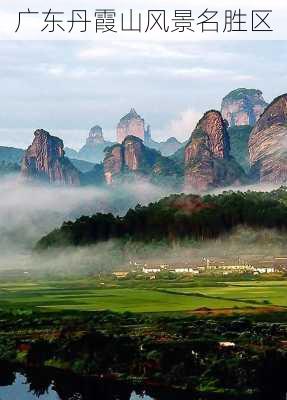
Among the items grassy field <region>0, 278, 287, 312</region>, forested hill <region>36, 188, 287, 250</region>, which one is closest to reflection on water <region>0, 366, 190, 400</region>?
grassy field <region>0, 278, 287, 312</region>

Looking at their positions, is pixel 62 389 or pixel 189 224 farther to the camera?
pixel 189 224

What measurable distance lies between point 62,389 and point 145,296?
45704mm

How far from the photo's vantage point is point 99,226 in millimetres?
198875

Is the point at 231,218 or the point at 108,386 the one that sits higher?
the point at 231,218

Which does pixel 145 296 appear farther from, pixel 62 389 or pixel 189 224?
pixel 189 224

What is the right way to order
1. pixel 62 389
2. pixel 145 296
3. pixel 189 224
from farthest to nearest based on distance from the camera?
1. pixel 189 224
2. pixel 145 296
3. pixel 62 389

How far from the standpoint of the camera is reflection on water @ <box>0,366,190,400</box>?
210 feet

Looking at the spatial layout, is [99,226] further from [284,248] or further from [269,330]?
[269,330]

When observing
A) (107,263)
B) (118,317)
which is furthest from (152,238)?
(118,317)

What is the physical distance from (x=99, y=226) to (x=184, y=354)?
428ft

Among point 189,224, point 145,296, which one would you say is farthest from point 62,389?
point 189,224

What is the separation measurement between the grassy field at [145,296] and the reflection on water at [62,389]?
27.5 metres

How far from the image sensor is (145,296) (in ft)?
370

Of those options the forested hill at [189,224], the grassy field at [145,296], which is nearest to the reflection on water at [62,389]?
the grassy field at [145,296]
